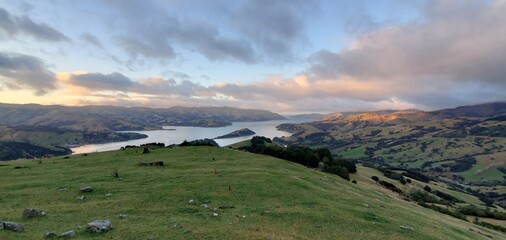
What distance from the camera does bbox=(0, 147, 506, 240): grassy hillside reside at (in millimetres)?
19016

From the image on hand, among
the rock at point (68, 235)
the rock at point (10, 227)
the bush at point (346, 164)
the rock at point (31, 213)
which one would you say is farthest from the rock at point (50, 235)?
the bush at point (346, 164)

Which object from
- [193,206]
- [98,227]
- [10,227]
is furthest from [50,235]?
[193,206]

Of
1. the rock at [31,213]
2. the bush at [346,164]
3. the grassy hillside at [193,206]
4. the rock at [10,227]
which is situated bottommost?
the bush at [346,164]

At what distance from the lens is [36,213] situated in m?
20.7

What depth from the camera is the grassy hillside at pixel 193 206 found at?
1902 centimetres

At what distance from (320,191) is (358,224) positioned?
10360 millimetres

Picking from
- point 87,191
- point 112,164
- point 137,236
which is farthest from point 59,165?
point 137,236

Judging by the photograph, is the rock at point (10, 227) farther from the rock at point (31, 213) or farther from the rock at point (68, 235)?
the rock at point (31, 213)

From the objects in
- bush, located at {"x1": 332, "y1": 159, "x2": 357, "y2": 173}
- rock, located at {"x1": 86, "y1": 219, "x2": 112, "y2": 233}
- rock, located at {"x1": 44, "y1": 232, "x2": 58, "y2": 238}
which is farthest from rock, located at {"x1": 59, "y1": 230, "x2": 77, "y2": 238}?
bush, located at {"x1": 332, "y1": 159, "x2": 357, "y2": 173}

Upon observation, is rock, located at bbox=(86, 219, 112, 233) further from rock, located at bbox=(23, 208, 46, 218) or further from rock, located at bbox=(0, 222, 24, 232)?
rock, located at bbox=(23, 208, 46, 218)

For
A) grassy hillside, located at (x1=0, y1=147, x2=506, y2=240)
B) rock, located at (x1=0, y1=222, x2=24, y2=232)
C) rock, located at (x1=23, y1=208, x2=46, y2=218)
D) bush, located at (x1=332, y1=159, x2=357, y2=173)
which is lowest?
bush, located at (x1=332, y1=159, x2=357, y2=173)

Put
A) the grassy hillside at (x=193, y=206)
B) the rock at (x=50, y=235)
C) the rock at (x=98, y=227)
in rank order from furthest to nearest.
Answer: the grassy hillside at (x=193, y=206) → the rock at (x=98, y=227) → the rock at (x=50, y=235)

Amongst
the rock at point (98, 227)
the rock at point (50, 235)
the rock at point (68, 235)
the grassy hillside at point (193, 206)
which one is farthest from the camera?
the grassy hillside at point (193, 206)

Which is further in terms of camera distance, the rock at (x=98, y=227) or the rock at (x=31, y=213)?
the rock at (x=31, y=213)
